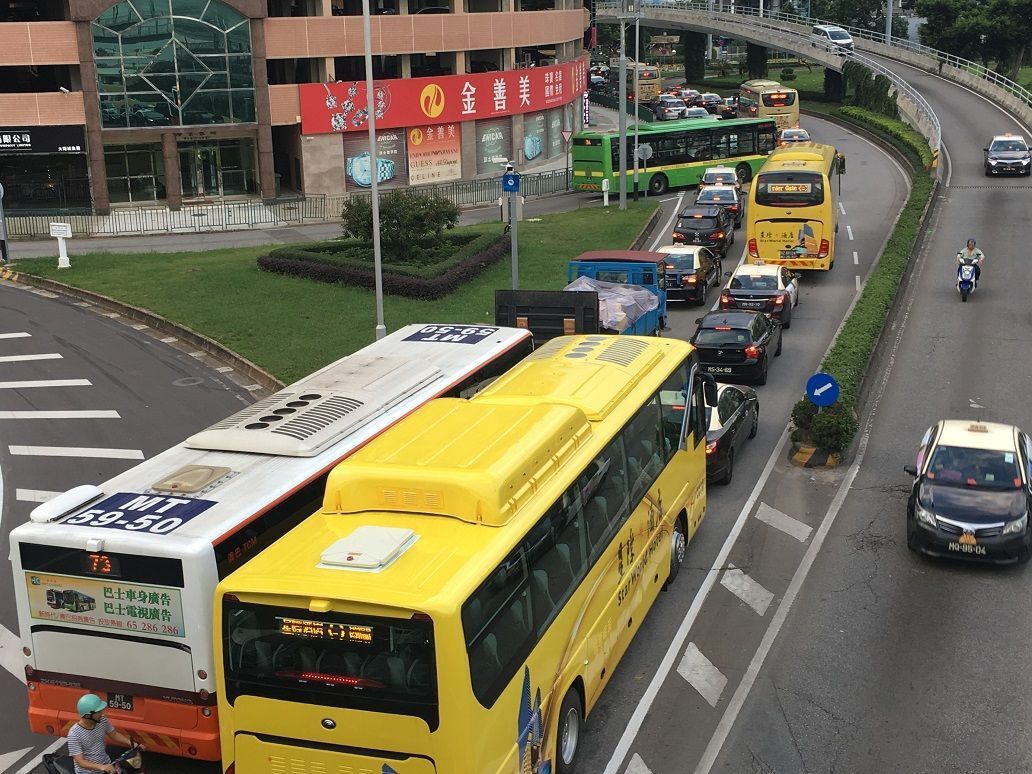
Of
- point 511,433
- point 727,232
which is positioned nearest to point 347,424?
point 511,433

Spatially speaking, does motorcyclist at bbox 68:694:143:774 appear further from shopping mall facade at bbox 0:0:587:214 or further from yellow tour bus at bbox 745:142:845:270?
shopping mall facade at bbox 0:0:587:214

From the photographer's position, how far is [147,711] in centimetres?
1160

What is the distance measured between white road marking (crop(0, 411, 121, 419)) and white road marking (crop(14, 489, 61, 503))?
403 centimetres

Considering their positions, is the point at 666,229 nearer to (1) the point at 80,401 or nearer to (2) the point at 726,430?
(1) the point at 80,401

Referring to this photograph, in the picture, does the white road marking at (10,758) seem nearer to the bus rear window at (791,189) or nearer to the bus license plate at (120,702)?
the bus license plate at (120,702)

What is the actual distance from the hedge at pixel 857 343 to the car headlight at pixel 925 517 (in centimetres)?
436

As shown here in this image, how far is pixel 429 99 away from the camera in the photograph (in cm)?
5666

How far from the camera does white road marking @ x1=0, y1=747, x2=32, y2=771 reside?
1257cm

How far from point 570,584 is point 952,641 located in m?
5.70

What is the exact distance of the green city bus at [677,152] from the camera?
53344mm

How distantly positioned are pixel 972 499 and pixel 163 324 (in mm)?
21695

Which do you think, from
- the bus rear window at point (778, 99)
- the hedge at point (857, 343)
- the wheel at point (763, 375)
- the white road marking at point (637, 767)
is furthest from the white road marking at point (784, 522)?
the bus rear window at point (778, 99)

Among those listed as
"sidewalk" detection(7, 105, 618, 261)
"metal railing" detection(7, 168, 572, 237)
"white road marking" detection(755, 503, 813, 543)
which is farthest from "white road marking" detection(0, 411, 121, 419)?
"metal railing" detection(7, 168, 572, 237)

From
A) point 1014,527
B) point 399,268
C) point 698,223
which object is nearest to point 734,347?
point 1014,527
